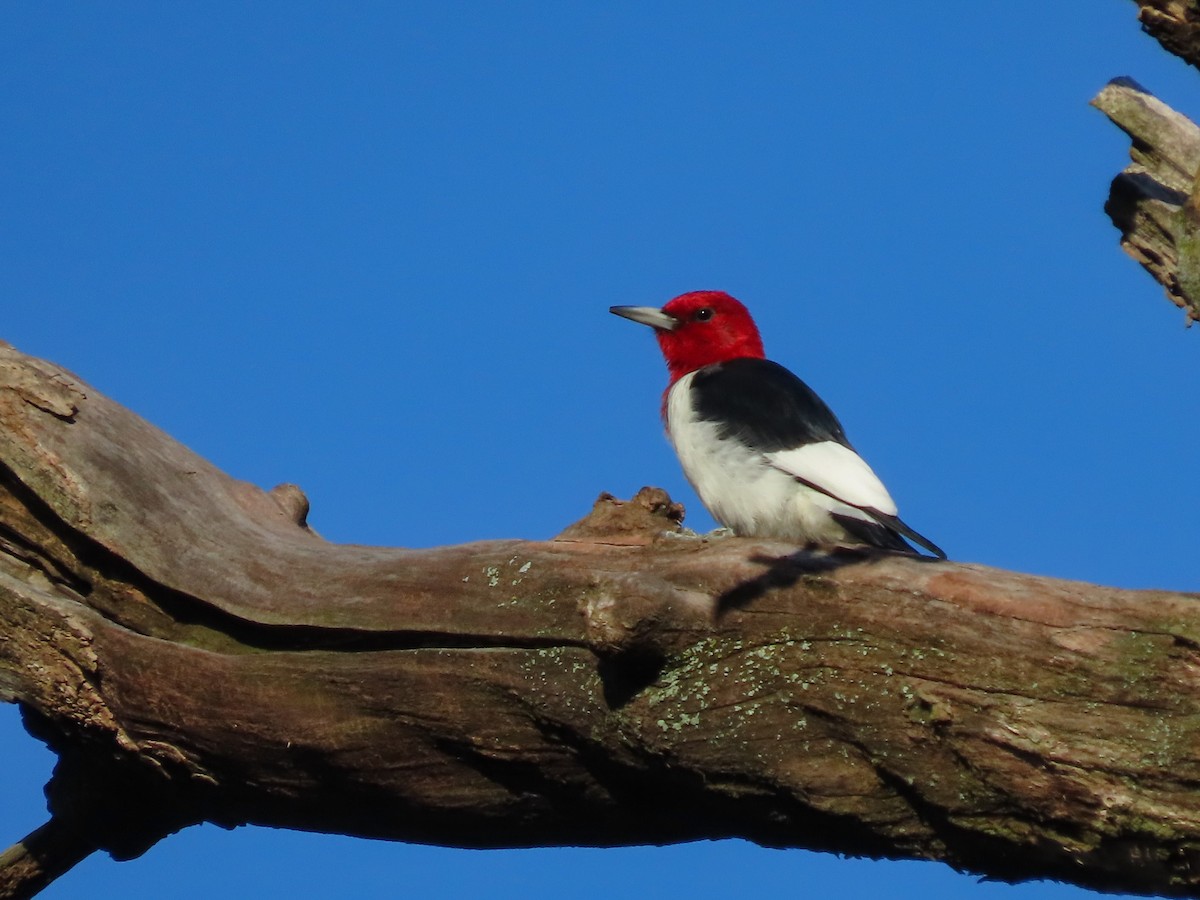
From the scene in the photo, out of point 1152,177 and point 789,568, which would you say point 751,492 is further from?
point 1152,177

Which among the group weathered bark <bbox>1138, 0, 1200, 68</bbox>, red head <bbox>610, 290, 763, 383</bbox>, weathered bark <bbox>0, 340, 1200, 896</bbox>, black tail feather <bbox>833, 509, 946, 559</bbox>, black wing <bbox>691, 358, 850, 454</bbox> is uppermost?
red head <bbox>610, 290, 763, 383</bbox>

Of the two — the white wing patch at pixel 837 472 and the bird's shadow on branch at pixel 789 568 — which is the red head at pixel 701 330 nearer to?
the white wing patch at pixel 837 472

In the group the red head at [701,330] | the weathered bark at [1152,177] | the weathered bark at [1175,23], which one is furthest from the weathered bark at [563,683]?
the red head at [701,330]

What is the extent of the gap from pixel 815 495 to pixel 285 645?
1.90 m

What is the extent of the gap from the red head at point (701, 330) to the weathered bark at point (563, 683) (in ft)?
8.01

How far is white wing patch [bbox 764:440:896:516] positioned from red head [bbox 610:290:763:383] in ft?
4.31

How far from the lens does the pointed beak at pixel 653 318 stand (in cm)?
609

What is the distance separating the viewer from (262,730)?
3342 millimetres

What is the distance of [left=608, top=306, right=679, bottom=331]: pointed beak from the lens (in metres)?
6.09

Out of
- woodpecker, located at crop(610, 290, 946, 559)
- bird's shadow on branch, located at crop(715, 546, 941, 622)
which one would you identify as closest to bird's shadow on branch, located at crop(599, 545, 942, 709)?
bird's shadow on branch, located at crop(715, 546, 941, 622)

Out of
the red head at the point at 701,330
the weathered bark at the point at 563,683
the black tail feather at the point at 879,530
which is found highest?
the red head at the point at 701,330

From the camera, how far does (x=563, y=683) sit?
3.15 meters

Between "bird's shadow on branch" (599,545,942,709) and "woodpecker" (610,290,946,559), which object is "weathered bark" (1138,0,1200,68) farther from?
"woodpecker" (610,290,946,559)

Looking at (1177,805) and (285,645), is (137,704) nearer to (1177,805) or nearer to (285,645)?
(285,645)
